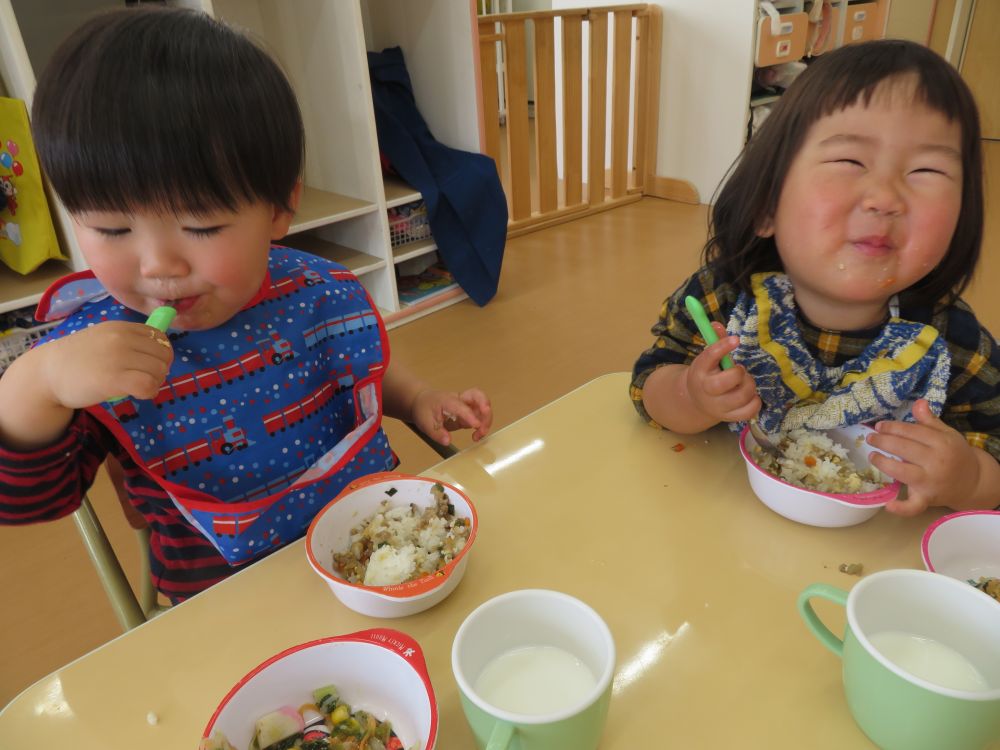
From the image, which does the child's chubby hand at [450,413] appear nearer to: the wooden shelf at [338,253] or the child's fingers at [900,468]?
the child's fingers at [900,468]

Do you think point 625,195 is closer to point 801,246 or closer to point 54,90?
point 801,246

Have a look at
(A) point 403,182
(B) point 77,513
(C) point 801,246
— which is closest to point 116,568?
(B) point 77,513

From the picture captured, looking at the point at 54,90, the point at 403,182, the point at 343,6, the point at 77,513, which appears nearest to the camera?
the point at 54,90

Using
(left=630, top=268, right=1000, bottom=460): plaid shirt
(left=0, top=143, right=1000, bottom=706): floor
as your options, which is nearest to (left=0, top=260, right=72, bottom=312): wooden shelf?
(left=0, top=143, right=1000, bottom=706): floor

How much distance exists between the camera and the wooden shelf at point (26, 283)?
1663 mm

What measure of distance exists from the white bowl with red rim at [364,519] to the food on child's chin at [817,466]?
0.32 metres

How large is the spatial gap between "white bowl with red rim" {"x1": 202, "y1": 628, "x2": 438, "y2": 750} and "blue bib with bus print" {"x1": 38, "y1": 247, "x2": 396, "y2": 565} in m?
0.27

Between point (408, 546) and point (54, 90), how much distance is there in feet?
1.62

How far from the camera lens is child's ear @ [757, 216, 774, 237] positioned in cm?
79

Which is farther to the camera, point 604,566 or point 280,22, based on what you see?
point 280,22

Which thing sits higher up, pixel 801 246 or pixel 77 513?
pixel 801 246

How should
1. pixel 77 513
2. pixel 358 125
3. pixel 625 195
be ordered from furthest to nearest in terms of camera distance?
pixel 625 195, pixel 358 125, pixel 77 513

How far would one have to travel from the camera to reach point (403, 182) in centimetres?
253

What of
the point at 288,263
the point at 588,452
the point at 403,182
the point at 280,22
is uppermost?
the point at 280,22
